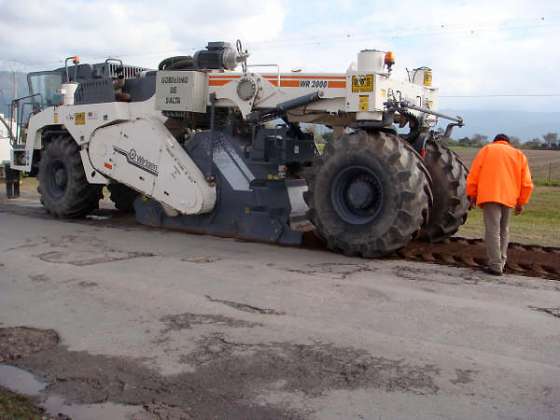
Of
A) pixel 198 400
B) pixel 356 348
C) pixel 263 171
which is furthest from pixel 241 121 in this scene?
pixel 198 400

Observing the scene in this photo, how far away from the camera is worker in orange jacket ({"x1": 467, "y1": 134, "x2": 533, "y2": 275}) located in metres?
6.47

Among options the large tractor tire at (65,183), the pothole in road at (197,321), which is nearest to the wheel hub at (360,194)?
the pothole in road at (197,321)

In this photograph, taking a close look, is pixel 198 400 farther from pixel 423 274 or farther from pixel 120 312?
pixel 423 274

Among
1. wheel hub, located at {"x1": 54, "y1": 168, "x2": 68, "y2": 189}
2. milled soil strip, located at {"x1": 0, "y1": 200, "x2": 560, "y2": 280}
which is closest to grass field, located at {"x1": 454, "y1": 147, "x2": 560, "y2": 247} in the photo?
milled soil strip, located at {"x1": 0, "y1": 200, "x2": 560, "y2": 280}

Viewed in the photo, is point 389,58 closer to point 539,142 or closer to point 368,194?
point 368,194

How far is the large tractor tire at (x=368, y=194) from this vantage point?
22.8 feet

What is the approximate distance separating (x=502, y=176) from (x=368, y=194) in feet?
4.98

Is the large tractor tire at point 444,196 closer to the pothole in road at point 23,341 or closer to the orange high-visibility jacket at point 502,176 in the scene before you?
the orange high-visibility jacket at point 502,176

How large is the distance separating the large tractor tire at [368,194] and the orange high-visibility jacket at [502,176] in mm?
685

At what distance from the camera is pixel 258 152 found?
27.8ft

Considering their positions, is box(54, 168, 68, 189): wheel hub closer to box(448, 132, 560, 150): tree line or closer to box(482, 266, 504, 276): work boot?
box(482, 266, 504, 276): work boot

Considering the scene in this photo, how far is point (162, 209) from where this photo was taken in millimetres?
9367

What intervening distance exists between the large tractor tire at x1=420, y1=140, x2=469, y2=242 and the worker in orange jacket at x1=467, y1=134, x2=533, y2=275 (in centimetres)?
140

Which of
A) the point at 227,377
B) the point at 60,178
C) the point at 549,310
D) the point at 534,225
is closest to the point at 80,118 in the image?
the point at 60,178
